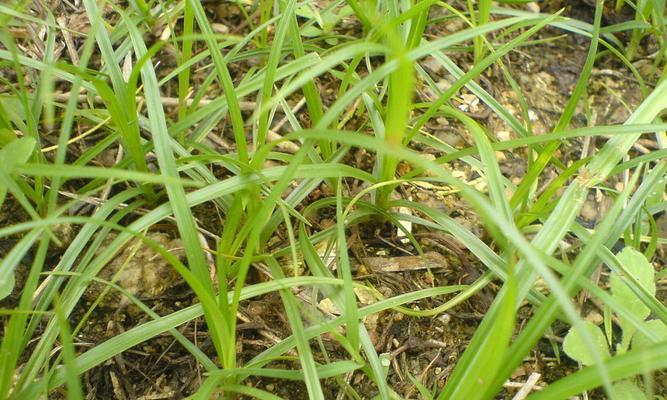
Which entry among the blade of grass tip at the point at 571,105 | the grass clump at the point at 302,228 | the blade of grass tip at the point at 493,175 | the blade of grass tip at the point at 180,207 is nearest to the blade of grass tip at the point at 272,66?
the grass clump at the point at 302,228

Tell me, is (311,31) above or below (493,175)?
above

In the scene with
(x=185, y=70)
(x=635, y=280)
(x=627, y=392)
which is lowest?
(x=627, y=392)

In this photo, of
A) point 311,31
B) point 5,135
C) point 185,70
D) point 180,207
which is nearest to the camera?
point 180,207

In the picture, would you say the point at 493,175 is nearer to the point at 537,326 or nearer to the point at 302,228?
the point at 537,326

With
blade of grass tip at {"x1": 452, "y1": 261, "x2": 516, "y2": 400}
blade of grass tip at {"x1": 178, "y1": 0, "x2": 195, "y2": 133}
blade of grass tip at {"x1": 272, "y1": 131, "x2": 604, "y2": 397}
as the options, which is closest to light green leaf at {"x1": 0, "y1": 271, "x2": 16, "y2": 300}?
blade of grass tip at {"x1": 178, "y1": 0, "x2": 195, "y2": 133}

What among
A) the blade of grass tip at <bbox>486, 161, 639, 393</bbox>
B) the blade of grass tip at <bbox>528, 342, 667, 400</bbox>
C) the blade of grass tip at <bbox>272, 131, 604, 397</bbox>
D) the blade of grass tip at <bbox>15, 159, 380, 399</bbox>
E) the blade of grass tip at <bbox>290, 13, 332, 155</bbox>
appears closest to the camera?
the blade of grass tip at <bbox>272, 131, 604, 397</bbox>

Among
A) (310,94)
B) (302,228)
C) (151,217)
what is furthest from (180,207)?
(310,94)

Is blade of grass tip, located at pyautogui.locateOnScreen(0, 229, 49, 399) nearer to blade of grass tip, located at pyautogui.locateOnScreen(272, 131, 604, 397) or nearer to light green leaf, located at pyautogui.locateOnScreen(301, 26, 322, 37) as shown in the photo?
blade of grass tip, located at pyautogui.locateOnScreen(272, 131, 604, 397)

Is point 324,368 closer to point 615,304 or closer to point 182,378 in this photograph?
point 182,378
